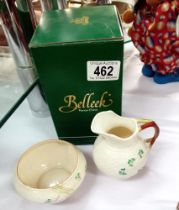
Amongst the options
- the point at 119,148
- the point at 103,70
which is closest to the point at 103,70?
the point at 103,70

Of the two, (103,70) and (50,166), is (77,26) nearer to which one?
(103,70)

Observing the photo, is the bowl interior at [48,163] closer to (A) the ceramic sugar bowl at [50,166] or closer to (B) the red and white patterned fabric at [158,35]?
(A) the ceramic sugar bowl at [50,166]

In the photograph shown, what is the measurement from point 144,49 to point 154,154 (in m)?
0.24

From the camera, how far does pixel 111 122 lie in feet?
1.25

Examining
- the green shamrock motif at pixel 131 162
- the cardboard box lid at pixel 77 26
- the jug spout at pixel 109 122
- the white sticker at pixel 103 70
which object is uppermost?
the cardboard box lid at pixel 77 26

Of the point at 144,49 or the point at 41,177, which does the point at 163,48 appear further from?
the point at 41,177

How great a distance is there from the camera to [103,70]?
35 cm

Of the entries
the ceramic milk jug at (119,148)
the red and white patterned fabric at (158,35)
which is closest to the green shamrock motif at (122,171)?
the ceramic milk jug at (119,148)

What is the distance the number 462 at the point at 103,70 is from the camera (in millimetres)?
342

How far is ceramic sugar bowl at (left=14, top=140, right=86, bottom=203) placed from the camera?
1.14 feet

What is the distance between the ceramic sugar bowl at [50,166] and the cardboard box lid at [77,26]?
0.17 m

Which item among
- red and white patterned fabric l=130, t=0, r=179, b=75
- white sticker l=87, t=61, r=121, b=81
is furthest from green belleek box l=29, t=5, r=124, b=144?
red and white patterned fabric l=130, t=0, r=179, b=75

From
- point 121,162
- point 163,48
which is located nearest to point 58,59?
point 121,162

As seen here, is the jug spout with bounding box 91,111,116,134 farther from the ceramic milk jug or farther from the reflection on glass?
the reflection on glass
